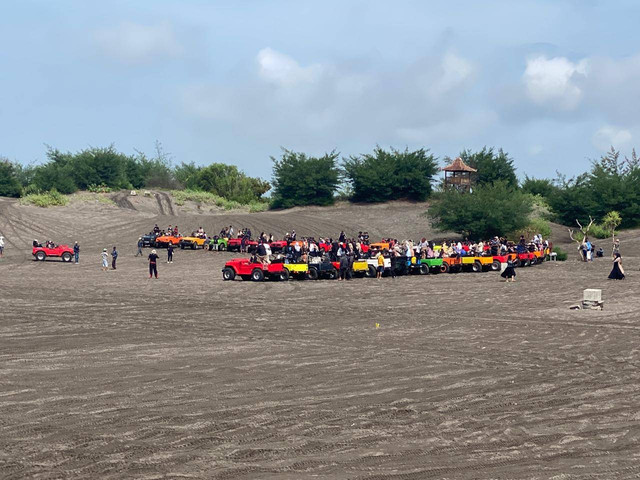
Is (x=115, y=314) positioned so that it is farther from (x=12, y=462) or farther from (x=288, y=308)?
(x=12, y=462)

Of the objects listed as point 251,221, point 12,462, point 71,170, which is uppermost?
point 71,170

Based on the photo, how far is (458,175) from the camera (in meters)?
76.2

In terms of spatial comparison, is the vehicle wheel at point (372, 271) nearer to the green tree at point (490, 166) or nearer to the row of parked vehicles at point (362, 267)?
the row of parked vehicles at point (362, 267)

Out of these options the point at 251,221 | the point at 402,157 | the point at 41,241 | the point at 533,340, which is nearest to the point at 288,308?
the point at 533,340

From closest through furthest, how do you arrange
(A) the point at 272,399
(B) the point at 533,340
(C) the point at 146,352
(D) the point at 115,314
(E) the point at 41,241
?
(A) the point at 272,399 < (C) the point at 146,352 < (B) the point at 533,340 < (D) the point at 115,314 < (E) the point at 41,241

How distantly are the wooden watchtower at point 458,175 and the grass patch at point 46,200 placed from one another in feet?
107

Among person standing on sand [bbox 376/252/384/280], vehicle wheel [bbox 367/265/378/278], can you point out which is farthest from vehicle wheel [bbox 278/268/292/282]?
person standing on sand [bbox 376/252/384/280]

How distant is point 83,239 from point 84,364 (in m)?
44.9

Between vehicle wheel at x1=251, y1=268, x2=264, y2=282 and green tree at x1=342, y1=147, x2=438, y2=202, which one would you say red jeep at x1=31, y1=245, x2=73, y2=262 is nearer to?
vehicle wheel at x1=251, y1=268, x2=264, y2=282

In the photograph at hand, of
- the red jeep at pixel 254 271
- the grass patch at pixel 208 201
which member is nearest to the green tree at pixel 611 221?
the grass patch at pixel 208 201

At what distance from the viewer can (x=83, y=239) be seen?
190 feet

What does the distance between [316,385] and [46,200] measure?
60838mm

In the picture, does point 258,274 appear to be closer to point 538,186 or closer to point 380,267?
point 380,267

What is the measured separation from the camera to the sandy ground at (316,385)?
9133 millimetres
